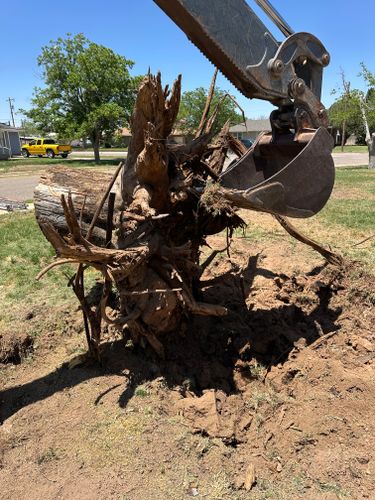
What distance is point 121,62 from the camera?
1172 inches

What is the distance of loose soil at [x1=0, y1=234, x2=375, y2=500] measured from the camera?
2.63 metres

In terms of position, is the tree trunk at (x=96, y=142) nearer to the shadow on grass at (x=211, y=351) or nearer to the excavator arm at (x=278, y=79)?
the shadow on grass at (x=211, y=351)

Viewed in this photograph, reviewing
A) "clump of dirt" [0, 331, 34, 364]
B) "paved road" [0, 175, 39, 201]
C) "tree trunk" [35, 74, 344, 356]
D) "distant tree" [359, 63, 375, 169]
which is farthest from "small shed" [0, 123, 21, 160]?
"tree trunk" [35, 74, 344, 356]

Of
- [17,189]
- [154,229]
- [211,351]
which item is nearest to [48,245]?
[154,229]

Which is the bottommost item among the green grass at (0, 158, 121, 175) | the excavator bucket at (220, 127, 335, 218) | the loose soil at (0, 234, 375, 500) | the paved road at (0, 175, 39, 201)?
the green grass at (0, 158, 121, 175)

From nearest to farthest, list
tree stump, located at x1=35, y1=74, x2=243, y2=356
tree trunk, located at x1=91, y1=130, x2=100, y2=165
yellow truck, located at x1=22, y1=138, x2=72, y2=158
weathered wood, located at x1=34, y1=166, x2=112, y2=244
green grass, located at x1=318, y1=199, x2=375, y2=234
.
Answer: tree stump, located at x1=35, y1=74, x2=243, y2=356
weathered wood, located at x1=34, y1=166, x2=112, y2=244
green grass, located at x1=318, y1=199, x2=375, y2=234
tree trunk, located at x1=91, y1=130, x2=100, y2=165
yellow truck, located at x1=22, y1=138, x2=72, y2=158

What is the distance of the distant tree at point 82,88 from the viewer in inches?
1155

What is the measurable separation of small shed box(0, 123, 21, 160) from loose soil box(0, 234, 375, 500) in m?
38.9

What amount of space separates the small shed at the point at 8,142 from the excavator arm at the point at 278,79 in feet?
131

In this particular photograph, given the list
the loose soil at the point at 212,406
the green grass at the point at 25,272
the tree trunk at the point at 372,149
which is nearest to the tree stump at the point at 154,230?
the loose soil at the point at 212,406

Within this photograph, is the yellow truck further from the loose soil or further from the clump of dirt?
the clump of dirt

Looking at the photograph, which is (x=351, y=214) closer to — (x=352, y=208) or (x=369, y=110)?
(x=352, y=208)

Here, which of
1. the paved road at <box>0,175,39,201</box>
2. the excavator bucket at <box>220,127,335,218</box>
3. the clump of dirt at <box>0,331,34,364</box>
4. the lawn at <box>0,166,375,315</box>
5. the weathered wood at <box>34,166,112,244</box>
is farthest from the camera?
the paved road at <box>0,175,39,201</box>

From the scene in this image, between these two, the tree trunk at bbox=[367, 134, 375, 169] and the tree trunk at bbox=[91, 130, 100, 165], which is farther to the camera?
the tree trunk at bbox=[91, 130, 100, 165]
